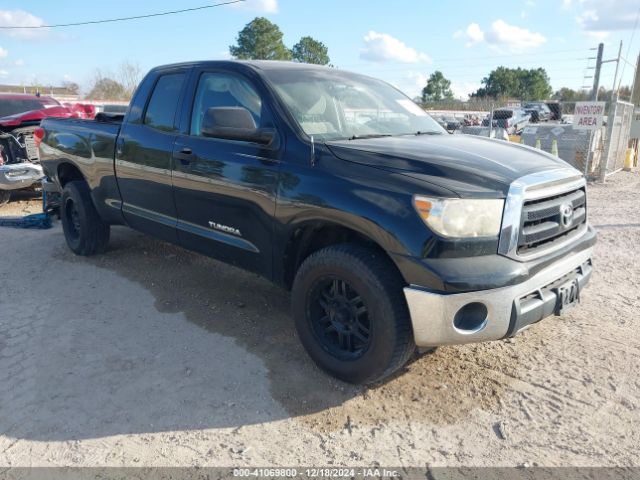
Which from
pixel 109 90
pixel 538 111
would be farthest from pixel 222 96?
pixel 109 90

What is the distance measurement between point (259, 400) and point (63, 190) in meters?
4.02

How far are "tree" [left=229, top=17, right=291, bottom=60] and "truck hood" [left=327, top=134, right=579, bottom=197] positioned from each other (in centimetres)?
5404

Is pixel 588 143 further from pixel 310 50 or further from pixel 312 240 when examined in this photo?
pixel 310 50

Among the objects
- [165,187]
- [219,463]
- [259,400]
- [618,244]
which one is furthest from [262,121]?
[618,244]

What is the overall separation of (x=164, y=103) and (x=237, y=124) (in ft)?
4.64

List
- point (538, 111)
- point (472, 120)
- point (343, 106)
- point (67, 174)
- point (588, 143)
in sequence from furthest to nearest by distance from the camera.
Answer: point (538, 111)
point (472, 120)
point (588, 143)
point (67, 174)
point (343, 106)

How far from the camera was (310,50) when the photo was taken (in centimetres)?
6284

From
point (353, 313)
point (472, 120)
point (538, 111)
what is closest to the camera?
point (353, 313)

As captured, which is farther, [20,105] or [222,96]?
[20,105]

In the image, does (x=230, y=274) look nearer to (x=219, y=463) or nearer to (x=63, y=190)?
(x=63, y=190)

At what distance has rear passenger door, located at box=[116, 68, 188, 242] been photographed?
168 inches

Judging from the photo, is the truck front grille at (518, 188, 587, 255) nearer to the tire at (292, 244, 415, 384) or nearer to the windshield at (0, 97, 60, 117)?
the tire at (292, 244, 415, 384)

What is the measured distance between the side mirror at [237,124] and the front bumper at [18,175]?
6.04 metres

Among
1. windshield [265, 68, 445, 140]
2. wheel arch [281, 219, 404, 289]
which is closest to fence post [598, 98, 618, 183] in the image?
windshield [265, 68, 445, 140]
